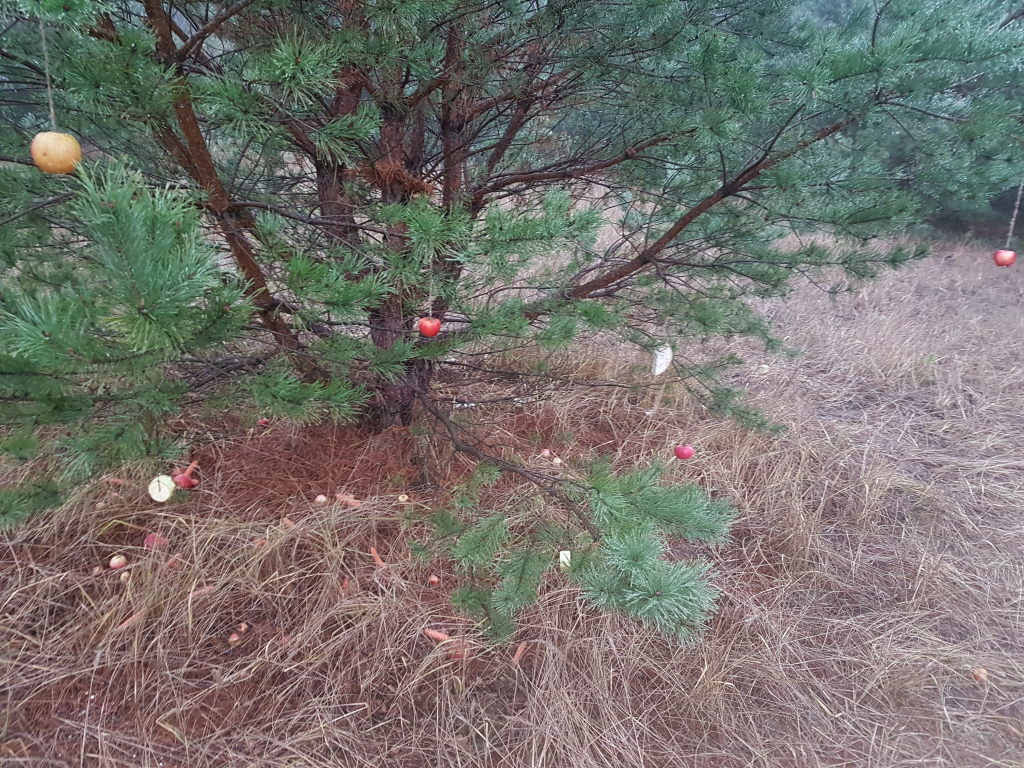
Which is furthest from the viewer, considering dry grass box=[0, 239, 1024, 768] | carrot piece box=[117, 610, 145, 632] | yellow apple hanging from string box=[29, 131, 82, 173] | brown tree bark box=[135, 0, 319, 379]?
carrot piece box=[117, 610, 145, 632]

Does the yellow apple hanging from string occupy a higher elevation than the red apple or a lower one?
higher

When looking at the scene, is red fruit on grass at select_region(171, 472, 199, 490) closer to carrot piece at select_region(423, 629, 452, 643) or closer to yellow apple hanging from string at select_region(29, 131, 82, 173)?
carrot piece at select_region(423, 629, 452, 643)

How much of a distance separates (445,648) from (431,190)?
4.99 feet

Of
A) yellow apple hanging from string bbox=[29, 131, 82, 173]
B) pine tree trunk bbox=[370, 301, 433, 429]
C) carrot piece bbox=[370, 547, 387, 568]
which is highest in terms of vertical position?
yellow apple hanging from string bbox=[29, 131, 82, 173]

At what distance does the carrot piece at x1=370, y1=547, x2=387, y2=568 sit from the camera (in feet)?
6.86

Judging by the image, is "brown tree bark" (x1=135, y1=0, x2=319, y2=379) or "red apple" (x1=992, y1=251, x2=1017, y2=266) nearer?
"brown tree bark" (x1=135, y1=0, x2=319, y2=379)

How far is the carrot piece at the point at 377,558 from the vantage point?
2092 mm

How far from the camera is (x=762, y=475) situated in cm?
285

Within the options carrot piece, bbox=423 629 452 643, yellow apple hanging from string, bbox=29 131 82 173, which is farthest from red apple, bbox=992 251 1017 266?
yellow apple hanging from string, bbox=29 131 82 173

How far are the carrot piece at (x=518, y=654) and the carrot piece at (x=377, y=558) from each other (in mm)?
539

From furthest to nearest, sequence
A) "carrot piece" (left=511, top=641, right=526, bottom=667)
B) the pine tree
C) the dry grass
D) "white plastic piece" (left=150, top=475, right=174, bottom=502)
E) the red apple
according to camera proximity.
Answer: the red apple → "white plastic piece" (left=150, top=475, right=174, bottom=502) → "carrot piece" (left=511, top=641, right=526, bottom=667) → the dry grass → the pine tree

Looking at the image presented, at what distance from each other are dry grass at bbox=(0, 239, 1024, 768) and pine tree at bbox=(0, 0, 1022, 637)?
1.04ft

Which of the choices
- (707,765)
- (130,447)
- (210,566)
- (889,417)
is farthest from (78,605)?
(889,417)

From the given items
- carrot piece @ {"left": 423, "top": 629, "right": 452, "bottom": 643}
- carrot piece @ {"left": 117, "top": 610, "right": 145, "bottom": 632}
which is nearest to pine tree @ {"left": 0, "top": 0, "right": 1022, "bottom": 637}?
carrot piece @ {"left": 423, "top": 629, "right": 452, "bottom": 643}
